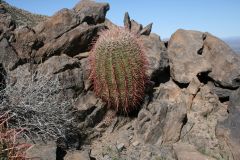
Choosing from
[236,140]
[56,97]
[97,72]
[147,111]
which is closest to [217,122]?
[236,140]

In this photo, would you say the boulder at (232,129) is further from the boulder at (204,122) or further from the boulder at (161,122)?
the boulder at (161,122)

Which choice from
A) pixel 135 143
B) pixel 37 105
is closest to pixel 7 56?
pixel 37 105

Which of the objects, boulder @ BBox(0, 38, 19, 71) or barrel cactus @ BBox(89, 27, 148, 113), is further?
boulder @ BBox(0, 38, 19, 71)

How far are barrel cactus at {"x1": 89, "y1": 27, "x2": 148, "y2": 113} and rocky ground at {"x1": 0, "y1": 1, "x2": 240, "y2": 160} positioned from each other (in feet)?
1.08

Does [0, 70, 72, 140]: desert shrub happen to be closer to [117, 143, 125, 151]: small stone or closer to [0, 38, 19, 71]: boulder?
[0, 38, 19, 71]: boulder

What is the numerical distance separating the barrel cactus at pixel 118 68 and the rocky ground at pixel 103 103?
33 centimetres

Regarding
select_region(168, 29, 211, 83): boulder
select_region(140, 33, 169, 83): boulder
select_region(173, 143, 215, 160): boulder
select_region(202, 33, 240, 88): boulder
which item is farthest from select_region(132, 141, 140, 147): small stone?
select_region(202, 33, 240, 88): boulder

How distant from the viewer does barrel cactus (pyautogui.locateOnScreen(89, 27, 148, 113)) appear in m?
7.07

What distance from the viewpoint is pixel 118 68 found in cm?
709

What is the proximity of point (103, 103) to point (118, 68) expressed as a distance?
0.85 metres

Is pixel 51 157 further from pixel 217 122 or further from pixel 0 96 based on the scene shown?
pixel 217 122

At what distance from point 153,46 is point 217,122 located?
2309 mm

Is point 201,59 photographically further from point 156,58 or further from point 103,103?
point 103,103

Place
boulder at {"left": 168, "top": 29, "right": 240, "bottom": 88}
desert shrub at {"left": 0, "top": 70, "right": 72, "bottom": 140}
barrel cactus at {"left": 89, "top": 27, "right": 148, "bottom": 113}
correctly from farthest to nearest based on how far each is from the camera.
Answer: boulder at {"left": 168, "top": 29, "right": 240, "bottom": 88}, barrel cactus at {"left": 89, "top": 27, "right": 148, "bottom": 113}, desert shrub at {"left": 0, "top": 70, "right": 72, "bottom": 140}
